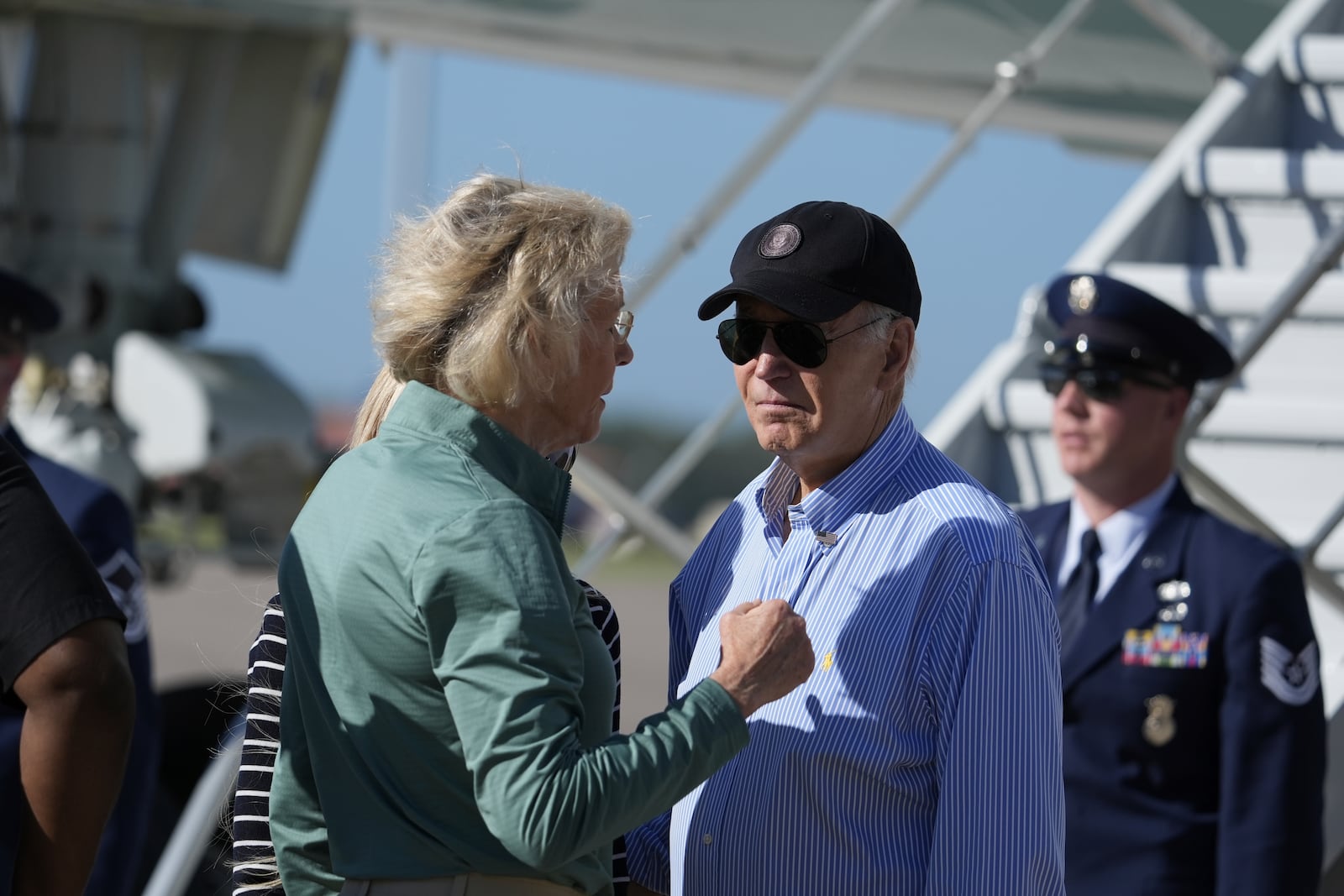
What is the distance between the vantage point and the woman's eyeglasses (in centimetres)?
161

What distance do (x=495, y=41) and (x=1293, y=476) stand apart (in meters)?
7.25

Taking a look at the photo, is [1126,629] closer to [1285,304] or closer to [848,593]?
[1285,304]

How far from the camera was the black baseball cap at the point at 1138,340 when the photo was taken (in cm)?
285

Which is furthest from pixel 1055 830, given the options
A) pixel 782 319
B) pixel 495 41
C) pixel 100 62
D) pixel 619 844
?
pixel 495 41

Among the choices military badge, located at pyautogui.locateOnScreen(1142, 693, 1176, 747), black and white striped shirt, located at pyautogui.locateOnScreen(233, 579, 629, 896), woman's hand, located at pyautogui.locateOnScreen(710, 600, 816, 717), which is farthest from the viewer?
military badge, located at pyautogui.locateOnScreen(1142, 693, 1176, 747)

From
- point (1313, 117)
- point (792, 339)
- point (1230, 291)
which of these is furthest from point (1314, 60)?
point (792, 339)

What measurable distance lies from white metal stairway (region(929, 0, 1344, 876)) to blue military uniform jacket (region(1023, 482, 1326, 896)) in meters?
0.40

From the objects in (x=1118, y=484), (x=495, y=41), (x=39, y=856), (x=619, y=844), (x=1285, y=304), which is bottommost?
(x=39, y=856)

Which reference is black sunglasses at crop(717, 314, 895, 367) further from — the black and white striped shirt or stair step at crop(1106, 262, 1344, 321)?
stair step at crop(1106, 262, 1344, 321)

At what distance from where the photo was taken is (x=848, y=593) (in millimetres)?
1754

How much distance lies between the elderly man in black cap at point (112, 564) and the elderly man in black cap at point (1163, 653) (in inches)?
75.8

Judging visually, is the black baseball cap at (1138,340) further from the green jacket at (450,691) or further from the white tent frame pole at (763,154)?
the green jacket at (450,691)

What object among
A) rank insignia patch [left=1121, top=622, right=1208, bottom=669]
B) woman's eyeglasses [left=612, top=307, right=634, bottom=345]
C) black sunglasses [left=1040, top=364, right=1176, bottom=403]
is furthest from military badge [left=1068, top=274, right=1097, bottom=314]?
woman's eyeglasses [left=612, top=307, right=634, bottom=345]

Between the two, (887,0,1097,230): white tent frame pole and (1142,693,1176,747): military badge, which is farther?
(887,0,1097,230): white tent frame pole
